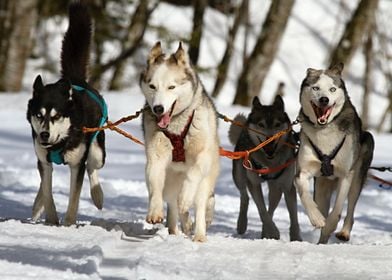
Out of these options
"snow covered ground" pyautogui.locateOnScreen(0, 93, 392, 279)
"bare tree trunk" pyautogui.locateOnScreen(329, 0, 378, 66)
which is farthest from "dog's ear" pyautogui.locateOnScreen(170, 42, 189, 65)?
"bare tree trunk" pyautogui.locateOnScreen(329, 0, 378, 66)

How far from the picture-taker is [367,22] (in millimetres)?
15711

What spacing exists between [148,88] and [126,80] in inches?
794

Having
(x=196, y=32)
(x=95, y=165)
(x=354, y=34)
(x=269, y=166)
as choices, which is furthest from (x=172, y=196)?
(x=196, y=32)

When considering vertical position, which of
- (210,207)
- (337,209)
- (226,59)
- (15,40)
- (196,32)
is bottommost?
(210,207)

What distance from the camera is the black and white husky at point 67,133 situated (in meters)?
6.07

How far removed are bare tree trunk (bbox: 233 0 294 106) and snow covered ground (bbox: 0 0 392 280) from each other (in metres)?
0.80

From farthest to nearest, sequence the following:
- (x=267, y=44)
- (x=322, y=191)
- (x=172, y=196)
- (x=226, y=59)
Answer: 1. (x=226, y=59)
2. (x=267, y=44)
3. (x=322, y=191)
4. (x=172, y=196)

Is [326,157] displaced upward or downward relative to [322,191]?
upward

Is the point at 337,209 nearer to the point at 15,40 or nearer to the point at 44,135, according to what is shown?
the point at 44,135

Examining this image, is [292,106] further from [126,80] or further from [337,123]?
[337,123]

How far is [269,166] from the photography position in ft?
22.7

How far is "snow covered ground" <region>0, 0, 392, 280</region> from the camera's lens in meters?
4.46

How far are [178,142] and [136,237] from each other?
0.65 m

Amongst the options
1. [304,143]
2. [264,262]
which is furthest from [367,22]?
[264,262]
